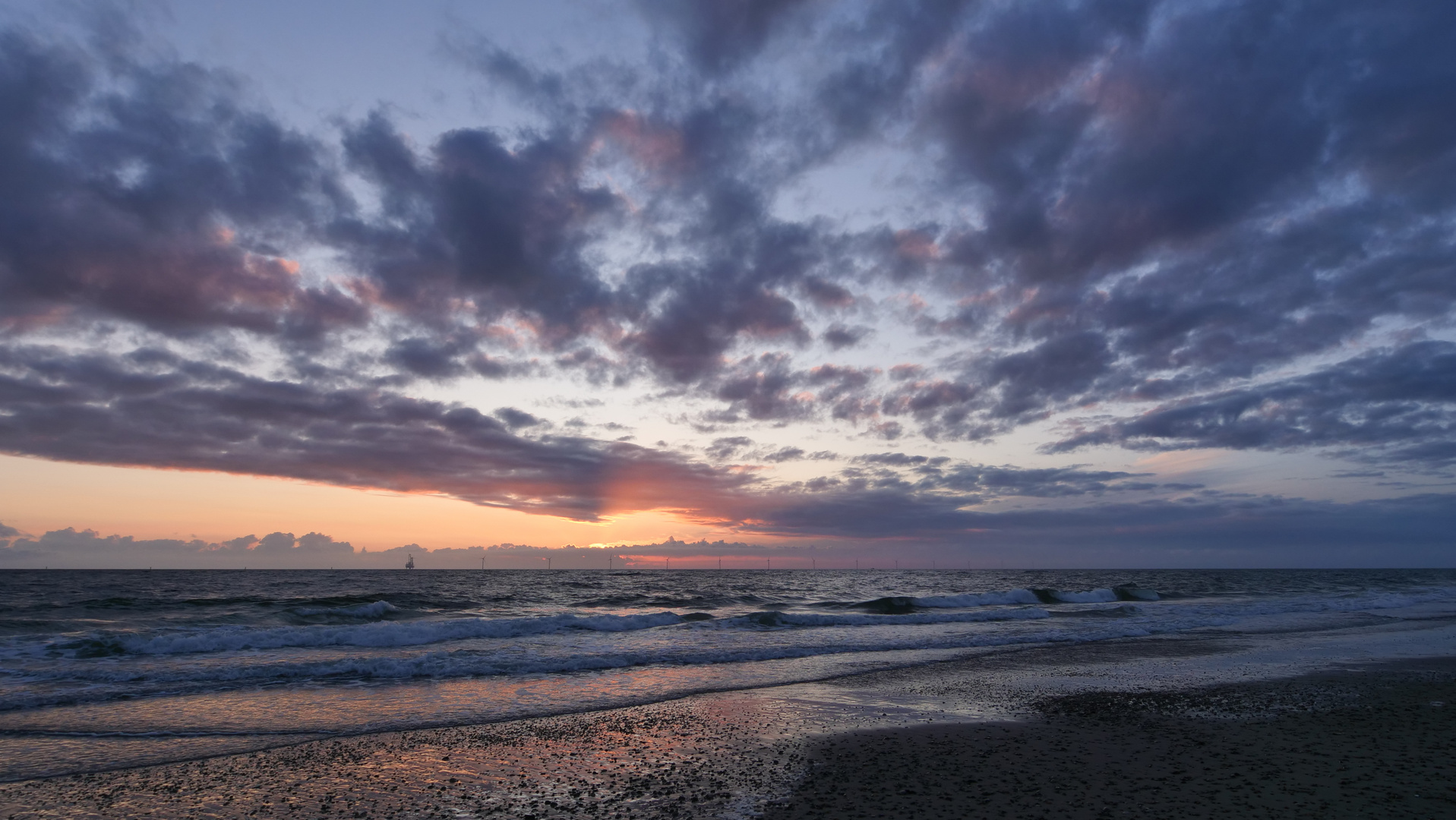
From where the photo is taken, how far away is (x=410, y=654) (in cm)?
2303

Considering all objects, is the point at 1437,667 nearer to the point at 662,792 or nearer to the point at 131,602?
the point at 662,792

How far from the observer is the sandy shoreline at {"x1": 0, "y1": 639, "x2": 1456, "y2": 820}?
8.63 meters

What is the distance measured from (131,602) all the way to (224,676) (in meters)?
30.9

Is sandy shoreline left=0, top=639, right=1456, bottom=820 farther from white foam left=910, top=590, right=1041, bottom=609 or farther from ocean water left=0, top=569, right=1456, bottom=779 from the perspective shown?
white foam left=910, top=590, right=1041, bottom=609

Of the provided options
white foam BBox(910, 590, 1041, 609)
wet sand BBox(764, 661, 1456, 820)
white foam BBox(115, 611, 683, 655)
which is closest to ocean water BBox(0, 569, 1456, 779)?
white foam BBox(115, 611, 683, 655)

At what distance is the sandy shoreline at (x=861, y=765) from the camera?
8.63m

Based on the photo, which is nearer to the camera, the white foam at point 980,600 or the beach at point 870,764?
the beach at point 870,764

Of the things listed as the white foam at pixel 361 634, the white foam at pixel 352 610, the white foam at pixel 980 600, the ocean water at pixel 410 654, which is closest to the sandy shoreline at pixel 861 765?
the ocean water at pixel 410 654

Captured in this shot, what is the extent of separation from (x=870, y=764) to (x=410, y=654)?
18.1 meters

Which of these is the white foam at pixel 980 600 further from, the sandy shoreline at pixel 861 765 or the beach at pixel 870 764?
the sandy shoreline at pixel 861 765

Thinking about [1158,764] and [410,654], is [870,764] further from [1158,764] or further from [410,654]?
[410,654]

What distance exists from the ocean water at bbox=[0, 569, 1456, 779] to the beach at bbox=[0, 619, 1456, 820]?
6.65 feet

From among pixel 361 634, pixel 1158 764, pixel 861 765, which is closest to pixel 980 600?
pixel 361 634

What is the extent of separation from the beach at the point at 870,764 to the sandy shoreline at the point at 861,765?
0.04 m
